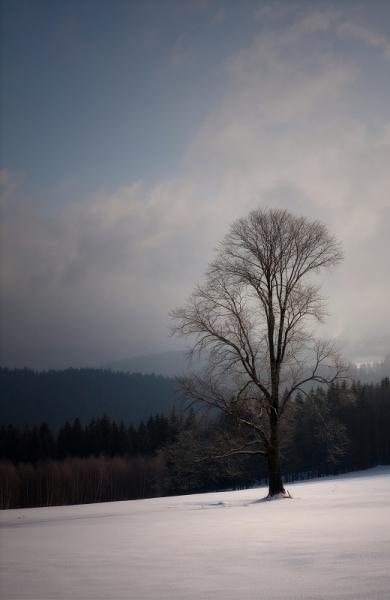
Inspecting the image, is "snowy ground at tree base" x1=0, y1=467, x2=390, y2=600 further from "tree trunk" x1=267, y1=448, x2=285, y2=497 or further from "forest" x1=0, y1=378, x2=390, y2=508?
"forest" x1=0, y1=378, x2=390, y2=508

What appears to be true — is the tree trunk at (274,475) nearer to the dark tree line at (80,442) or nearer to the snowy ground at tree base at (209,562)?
the snowy ground at tree base at (209,562)

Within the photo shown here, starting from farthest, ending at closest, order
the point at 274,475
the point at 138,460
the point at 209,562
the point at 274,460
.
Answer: the point at 138,460 → the point at 274,460 → the point at 274,475 → the point at 209,562

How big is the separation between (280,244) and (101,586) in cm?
1807

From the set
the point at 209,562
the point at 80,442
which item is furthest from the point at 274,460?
the point at 80,442

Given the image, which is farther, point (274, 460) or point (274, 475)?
point (274, 460)

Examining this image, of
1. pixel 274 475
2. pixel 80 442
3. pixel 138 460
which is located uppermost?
pixel 274 475

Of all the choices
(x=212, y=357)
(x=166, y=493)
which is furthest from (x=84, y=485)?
(x=212, y=357)

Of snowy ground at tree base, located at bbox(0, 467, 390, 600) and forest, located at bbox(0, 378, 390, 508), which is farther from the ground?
snowy ground at tree base, located at bbox(0, 467, 390, 600)

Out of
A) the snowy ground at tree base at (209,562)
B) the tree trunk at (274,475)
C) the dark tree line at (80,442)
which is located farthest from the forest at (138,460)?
the snowy ground at tree base at (209,562)

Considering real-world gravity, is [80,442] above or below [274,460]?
below

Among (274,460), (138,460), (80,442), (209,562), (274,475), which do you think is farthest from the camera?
(80,442)

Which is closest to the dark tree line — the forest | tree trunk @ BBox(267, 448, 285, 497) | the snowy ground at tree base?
the forest

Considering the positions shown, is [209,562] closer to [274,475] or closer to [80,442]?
[274,475]

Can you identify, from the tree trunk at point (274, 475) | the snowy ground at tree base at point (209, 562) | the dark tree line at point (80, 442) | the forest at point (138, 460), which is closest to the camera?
the snowy ground at tree base at point (209, 562)
